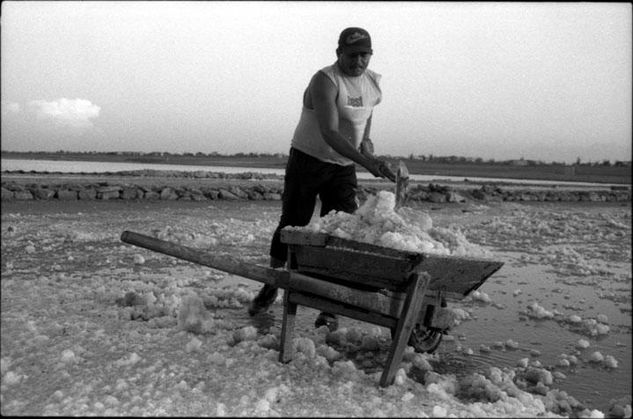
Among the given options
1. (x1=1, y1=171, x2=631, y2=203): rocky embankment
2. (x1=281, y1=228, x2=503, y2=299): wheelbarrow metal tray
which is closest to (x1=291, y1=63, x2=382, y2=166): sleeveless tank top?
(x1=281, y1=228, x2=503, y2=299): wheelbarrow metal tray

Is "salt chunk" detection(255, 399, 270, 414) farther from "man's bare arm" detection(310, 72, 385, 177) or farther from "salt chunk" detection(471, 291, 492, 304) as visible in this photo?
"salt chunk" detection(471, 291, 492, 304)

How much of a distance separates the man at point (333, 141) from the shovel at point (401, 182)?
0.10 m

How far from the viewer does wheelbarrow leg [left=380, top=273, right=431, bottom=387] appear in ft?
10.1

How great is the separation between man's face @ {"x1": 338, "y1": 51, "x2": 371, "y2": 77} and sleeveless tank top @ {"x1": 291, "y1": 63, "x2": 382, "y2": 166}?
0.17 ft

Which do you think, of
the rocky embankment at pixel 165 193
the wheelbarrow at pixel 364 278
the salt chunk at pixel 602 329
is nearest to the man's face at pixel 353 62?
the wheelbarrow at pixel 364 278

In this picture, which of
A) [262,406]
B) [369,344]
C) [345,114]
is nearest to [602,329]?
[369,344]

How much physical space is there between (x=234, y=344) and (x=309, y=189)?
1.31 meters

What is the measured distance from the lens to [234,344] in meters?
3.81

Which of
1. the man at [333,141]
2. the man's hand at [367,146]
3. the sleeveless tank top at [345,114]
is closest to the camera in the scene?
the man at [333,141]

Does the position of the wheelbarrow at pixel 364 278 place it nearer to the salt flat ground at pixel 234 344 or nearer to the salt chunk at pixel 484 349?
the salt flat ground at pixel 234 344

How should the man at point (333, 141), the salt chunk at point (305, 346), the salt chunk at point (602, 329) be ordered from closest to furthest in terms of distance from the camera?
the salt chunk at point (305, 346), the man at point (333, 141), the salt chunk at point (602, 329)

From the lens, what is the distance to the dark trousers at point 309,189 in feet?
14.5

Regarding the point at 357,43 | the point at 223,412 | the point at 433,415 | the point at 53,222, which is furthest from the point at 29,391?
the point at 53,222

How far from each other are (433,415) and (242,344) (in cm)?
139
